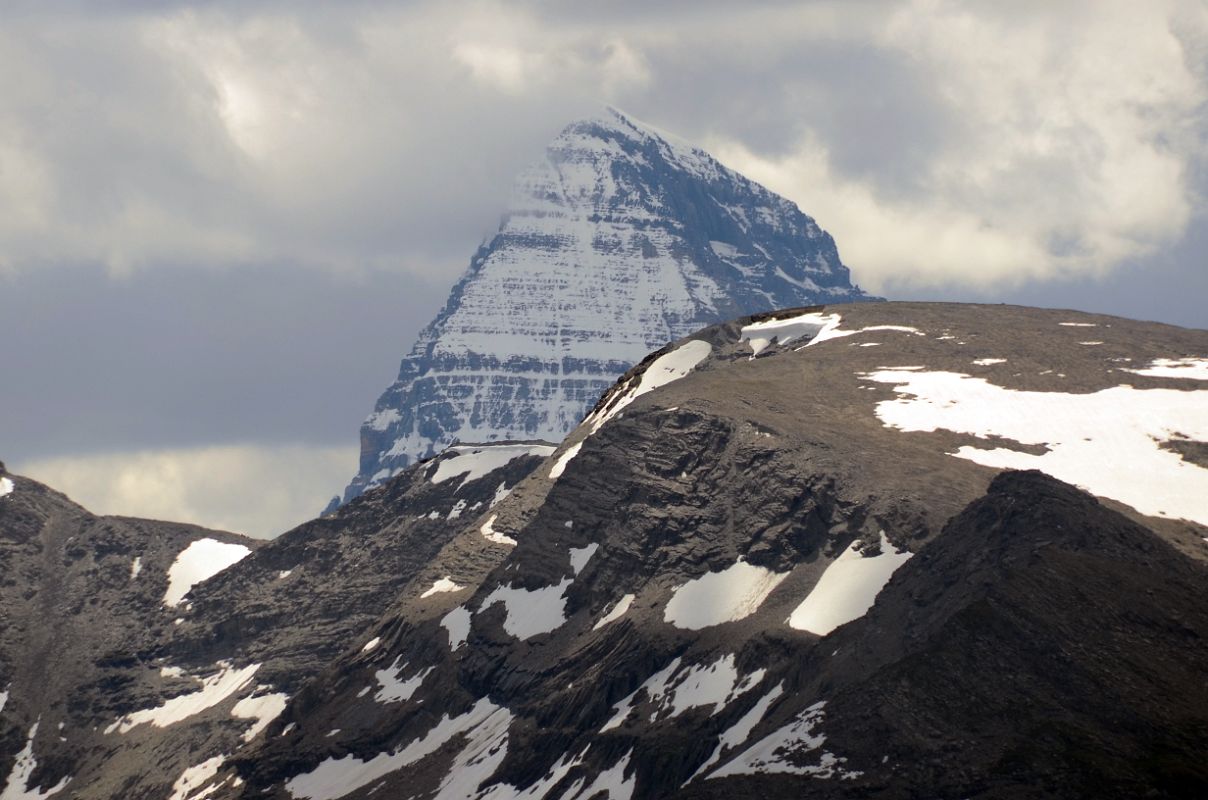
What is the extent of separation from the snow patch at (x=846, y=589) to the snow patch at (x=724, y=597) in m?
6.30

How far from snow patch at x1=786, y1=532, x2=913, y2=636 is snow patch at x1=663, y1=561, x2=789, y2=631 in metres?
6.30

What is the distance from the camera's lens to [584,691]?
19538cm

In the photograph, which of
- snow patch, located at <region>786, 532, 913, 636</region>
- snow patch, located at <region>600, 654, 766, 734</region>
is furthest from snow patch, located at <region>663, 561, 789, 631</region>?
snow patch, located at <region>786, 532, 913, 636</region>

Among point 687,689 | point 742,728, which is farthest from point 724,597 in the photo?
point 742,728

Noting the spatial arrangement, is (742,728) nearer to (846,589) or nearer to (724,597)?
(846,589)

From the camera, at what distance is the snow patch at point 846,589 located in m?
178

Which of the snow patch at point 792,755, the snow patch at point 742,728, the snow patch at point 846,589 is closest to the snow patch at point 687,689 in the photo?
the snow patch at point 742,728

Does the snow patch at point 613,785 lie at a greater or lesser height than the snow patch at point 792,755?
lesser

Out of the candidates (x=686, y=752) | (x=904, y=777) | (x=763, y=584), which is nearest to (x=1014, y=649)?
(x=904, y=777)

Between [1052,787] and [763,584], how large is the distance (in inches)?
2590

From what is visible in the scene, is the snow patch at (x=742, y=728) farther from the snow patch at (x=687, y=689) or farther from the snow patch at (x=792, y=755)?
the snow patch at (x=792, y=755)

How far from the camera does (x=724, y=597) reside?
19475 cm

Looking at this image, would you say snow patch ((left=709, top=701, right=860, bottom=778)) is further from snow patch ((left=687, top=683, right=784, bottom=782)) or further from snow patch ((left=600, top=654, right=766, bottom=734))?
snow patch ((left=600, top=654, right=766, bottom=734))

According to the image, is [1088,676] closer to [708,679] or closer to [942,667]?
[942,667]
